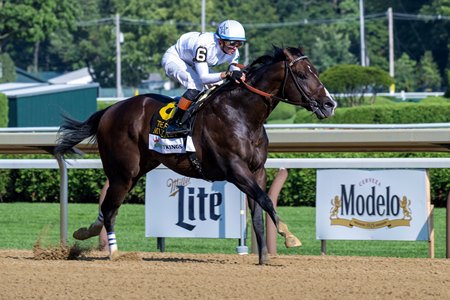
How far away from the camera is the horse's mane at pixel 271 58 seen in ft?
28.1

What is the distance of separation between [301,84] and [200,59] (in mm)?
801

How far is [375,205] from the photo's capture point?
30.7 feet

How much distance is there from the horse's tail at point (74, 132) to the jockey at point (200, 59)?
2.85ft

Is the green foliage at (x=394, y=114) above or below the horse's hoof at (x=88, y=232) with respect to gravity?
below

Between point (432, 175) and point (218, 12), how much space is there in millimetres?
63779

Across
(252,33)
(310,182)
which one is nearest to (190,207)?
(310,182)

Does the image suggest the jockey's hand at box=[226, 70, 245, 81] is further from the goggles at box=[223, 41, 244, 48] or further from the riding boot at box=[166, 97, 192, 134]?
the riding boot at box=[166, 97, 192, 134]

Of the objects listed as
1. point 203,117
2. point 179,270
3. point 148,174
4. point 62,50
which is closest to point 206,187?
point 148,174

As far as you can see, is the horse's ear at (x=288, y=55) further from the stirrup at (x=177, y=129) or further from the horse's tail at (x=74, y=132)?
the horse's tail at (x=74, y=132)

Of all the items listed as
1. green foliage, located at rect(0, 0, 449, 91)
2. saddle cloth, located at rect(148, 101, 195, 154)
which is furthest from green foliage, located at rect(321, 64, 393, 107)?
saddle cloth, located at rect(148, 101, 195, 154)

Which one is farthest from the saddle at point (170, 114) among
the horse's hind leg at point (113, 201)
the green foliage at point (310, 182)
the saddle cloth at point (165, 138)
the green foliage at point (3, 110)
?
the green foliage at point (3, 110)

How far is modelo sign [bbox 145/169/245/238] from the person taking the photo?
9703 mm

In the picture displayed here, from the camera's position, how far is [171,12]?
71.1 metres

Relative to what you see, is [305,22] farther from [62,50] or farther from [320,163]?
[320,163]
